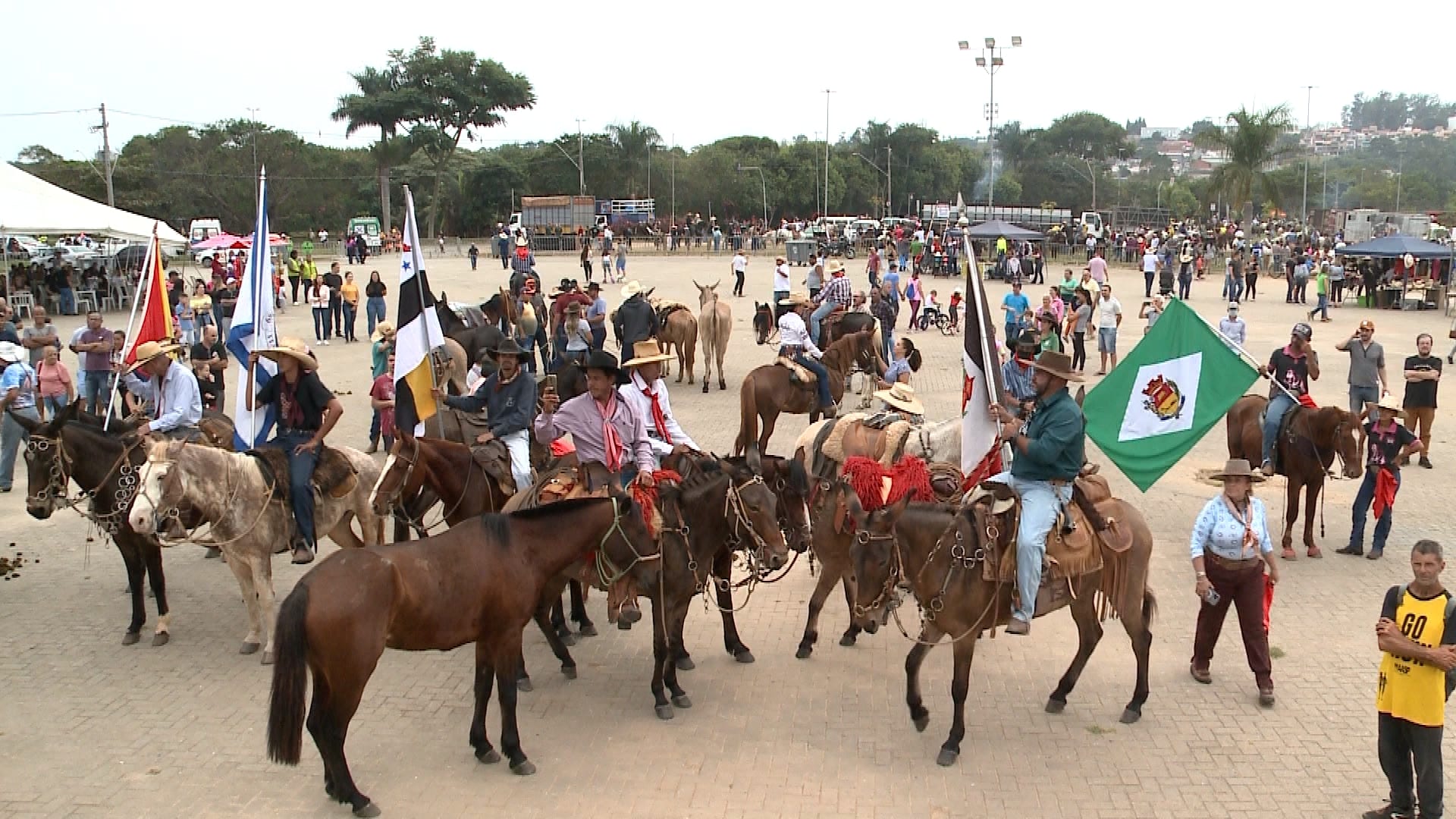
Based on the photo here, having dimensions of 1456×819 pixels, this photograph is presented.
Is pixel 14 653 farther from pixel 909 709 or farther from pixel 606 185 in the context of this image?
pixel 606 185

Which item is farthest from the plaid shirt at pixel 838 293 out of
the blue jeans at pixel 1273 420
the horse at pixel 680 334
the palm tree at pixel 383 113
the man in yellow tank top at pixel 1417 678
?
the palm tree at pixel 383 113

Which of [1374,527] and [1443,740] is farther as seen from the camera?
[1374,527]

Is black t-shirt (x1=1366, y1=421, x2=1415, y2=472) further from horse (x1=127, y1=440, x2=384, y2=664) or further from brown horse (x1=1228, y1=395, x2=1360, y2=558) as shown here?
horse (x1=127, y1=440, x2=384, y2=664)

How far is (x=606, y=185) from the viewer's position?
3155 inches

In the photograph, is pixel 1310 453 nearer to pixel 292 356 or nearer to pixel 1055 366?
pixel 1055 366

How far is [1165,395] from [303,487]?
25.5 feet

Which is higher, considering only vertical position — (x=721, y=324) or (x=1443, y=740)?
(x=721, y=324)

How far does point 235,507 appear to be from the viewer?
8812 mm

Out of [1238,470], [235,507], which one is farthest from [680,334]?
[1238,470]

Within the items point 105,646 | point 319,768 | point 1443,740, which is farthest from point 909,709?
point 105,646

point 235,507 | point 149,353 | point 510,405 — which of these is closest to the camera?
point 235,507

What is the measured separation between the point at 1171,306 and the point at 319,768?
331 inches

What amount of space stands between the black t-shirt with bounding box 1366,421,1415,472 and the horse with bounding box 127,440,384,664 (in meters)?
9.86

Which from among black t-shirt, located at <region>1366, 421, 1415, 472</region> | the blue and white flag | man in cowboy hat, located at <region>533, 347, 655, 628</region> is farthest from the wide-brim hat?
the blue and white flag
